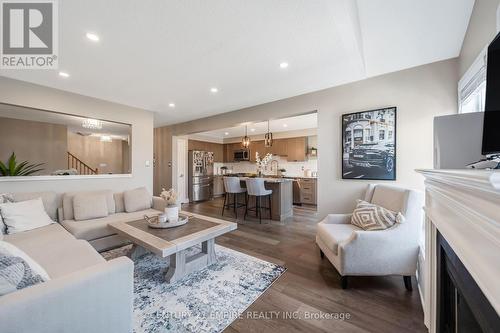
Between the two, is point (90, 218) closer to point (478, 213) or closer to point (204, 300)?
point (204, 300)

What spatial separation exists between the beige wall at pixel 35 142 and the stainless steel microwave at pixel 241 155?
5.29m

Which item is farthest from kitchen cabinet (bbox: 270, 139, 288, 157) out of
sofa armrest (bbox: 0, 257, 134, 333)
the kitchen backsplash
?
A: sofa armrest (bbox: 0, 257, 134, 333)

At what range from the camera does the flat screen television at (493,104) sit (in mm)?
772

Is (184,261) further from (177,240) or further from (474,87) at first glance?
(474,87)

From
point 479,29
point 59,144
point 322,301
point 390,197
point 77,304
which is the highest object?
point 479,29

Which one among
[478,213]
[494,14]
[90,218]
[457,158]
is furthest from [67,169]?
[494,14]

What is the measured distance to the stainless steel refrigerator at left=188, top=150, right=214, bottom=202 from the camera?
6680 millimetres

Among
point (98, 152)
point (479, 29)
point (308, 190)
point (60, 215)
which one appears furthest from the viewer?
point (308, 190)

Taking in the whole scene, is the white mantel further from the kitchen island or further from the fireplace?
the kitchen island

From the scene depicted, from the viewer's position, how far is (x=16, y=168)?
9.71 ft

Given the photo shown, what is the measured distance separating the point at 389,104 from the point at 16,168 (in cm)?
564

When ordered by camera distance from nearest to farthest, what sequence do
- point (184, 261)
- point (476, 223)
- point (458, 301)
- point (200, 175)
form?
point (476, 223) < point (458, 301) < point (184, 261) < point (200, 175)

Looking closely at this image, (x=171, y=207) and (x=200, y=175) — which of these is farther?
(x=200, y=175)

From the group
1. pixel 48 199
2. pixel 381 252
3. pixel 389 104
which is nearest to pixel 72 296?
pixel 381 252
